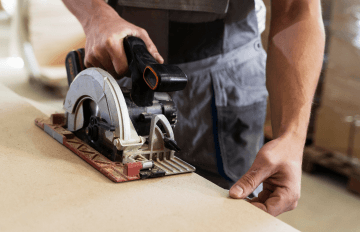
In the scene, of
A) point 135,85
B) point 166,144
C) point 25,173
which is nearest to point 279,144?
point 166,144

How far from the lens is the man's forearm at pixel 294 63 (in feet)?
3.52

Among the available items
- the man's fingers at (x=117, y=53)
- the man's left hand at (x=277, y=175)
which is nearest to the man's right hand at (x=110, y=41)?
the man's fingers at (x=117, y=53)

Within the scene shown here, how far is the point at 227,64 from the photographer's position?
134 cm

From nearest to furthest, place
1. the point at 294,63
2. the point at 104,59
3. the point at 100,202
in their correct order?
1. the point at 100,202
2. the point at 104,59
3. the point at 294,63

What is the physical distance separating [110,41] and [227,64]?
547mm

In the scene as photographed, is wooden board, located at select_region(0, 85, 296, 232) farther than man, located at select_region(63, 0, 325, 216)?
No

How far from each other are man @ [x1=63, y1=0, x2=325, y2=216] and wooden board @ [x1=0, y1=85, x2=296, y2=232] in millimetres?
354

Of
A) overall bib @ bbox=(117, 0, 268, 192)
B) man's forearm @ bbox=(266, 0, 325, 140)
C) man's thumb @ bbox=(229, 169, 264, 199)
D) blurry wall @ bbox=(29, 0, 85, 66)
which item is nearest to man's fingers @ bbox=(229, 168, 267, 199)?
man's thumb @ bbox=(229, 169, 264, 199)

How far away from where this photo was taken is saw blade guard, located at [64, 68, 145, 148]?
2.78 ft

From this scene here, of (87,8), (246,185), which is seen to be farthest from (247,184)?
(87,8)

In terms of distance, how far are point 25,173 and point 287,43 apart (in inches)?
35.5

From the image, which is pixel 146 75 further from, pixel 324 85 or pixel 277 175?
pixel 324 85

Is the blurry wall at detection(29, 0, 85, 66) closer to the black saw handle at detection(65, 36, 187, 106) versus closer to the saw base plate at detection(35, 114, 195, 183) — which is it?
the saw base plate at detection(35, 114, 195, 183)

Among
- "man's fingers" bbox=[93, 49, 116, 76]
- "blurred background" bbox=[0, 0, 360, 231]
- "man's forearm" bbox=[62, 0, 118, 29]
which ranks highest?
"man's forearm" bbox=[62, 0, 118, 29]
